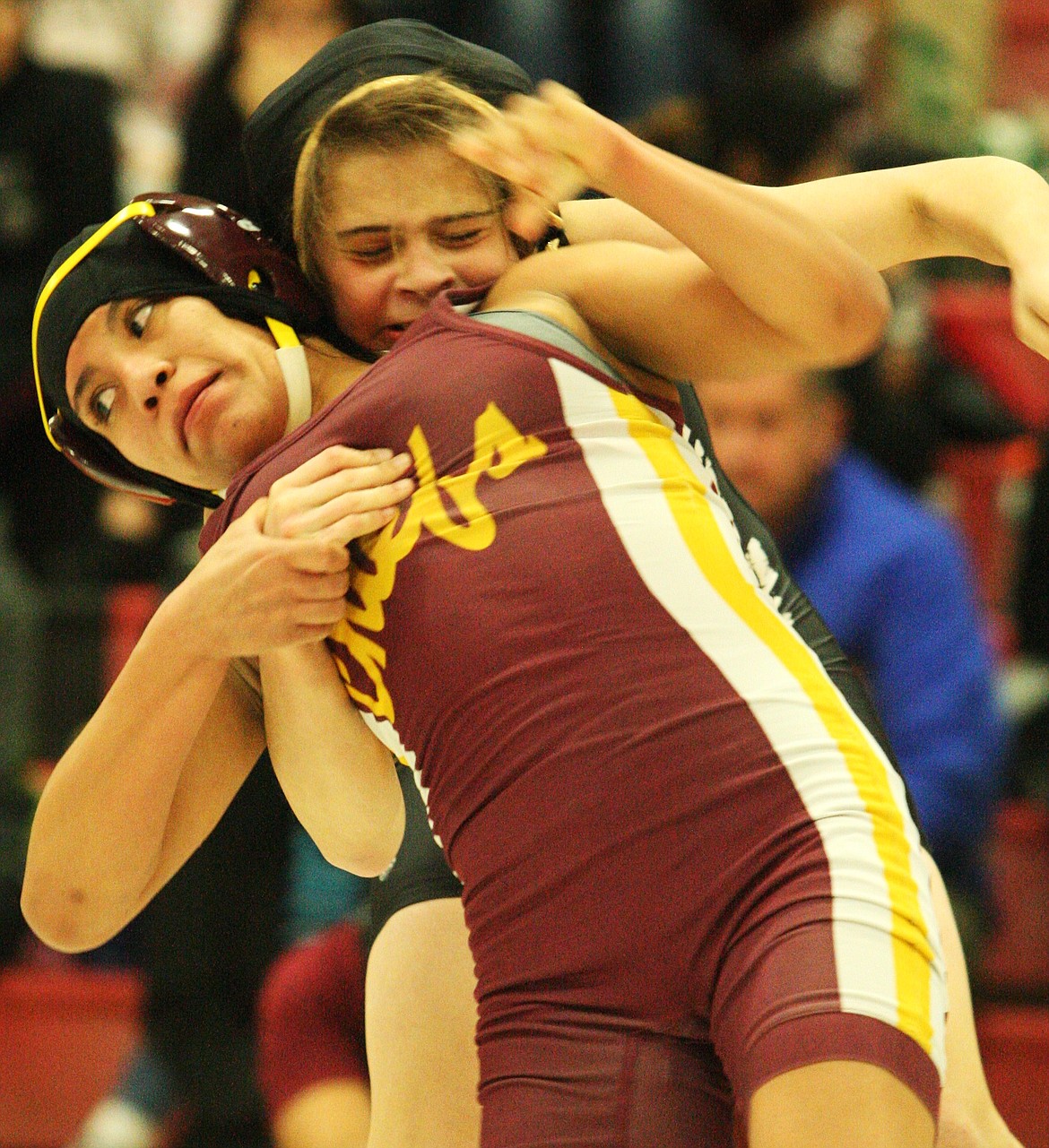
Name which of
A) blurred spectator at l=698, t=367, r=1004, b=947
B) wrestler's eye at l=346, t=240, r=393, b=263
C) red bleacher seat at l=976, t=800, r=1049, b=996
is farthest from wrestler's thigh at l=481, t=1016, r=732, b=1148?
red bleacher seat at l=976, t=800, r=1049, b=996

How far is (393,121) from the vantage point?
2201 millimetres

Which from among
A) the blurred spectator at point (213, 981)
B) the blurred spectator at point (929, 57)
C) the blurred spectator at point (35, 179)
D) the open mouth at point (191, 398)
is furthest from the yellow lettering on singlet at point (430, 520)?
the blurred spectator at point (929, 57)

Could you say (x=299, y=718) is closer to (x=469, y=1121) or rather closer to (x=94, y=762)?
(x=94, y=762)

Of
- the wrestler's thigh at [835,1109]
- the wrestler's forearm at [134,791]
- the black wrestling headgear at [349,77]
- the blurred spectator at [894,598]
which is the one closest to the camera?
the wrestler's thigh at [835,1109]

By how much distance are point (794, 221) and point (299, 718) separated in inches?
31.9

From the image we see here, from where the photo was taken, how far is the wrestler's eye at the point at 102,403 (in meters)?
2.36

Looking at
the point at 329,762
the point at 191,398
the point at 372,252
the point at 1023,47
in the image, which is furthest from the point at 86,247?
the point at 1023,47

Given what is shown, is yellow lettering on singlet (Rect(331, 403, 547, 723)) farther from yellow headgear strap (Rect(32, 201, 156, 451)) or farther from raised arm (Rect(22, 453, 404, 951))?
yellow headgear strap (Rect(32, 201, 156, 451))

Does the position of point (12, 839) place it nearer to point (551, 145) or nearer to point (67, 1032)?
point (67, 1032)

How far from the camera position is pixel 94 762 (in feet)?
7.19

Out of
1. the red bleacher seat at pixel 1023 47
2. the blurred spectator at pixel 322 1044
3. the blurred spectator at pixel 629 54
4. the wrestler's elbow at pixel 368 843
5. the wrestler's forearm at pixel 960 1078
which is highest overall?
the wrestler's elbow at pixel 368 843

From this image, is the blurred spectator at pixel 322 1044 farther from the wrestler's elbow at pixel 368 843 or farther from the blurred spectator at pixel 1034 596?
the blurred spectator at pixel 1034 596

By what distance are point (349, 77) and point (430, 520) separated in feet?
1.98

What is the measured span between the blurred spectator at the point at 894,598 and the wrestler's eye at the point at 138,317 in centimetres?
163
